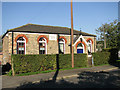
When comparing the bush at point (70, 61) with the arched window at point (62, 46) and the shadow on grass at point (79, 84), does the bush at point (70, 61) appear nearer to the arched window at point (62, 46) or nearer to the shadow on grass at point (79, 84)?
the arched window at point (62, 46)

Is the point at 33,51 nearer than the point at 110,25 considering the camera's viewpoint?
Yes

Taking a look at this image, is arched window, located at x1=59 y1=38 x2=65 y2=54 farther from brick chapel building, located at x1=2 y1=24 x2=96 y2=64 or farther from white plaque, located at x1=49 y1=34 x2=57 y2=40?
white plaque, located at x1=49 y1=34 x2=57 y2=40

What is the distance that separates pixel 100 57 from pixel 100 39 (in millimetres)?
19916

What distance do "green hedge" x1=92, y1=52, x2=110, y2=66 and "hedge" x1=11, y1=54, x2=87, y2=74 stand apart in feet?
6.43

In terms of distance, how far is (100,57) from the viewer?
1819 centimetres

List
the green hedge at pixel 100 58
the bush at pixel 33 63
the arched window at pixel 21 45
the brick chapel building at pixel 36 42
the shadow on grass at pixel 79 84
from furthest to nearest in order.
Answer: the green hedge at pixel 100 58, the arched window at pixel 21 45, the brick chapel building at pixel 36 42, the bush at pixel 33 63, the shadow on grass at pixel 79 84

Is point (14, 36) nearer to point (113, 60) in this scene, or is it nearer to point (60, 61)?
point (60, 61)

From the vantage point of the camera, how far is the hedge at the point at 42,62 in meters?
11.3

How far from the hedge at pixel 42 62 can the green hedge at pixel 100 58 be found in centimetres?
196

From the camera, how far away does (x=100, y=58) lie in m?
18.2

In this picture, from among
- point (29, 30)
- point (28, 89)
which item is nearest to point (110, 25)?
point (29, 30)

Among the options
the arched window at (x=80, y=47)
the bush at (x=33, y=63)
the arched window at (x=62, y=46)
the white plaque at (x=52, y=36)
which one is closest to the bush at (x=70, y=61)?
the bush at (x=33, y=63)

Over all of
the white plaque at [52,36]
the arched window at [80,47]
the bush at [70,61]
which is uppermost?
the white plaque at [52,36]

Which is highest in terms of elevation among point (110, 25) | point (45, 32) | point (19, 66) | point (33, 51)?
point (110, 25)
